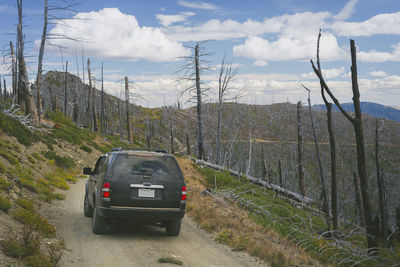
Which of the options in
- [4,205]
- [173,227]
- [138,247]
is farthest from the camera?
[173,227]

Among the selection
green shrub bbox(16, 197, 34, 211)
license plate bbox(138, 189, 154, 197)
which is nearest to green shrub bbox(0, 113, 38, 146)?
green shrub bbox(16, 197, 34, 211)

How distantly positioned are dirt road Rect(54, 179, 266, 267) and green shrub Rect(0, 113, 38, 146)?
9630 mm

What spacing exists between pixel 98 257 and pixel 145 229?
2493 mm

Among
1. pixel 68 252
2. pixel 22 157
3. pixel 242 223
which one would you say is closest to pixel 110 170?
pixel 68 252

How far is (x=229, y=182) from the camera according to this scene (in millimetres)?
21016

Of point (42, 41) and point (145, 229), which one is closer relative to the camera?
point (145, 229)

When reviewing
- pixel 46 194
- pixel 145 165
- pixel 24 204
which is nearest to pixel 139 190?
pixel 145 165

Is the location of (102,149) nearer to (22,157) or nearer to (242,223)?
(22,157)

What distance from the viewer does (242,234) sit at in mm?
8328

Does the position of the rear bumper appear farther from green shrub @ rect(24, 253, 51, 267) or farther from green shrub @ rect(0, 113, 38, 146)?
green shrub @ rect(0, 113, 38, 146)

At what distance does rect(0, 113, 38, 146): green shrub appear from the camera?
1666 centimetres

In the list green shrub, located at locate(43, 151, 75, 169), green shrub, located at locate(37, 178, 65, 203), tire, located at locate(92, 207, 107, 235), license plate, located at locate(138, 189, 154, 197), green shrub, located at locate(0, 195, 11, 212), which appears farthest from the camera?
green shrub, located at locate(43, 151, 75, 169)

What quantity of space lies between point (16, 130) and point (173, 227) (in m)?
13.1

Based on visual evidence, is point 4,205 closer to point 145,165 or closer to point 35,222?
point 35,222
